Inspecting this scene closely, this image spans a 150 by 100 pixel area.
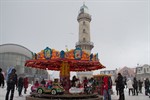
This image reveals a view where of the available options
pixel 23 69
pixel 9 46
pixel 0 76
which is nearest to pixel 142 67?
pixel 23 69

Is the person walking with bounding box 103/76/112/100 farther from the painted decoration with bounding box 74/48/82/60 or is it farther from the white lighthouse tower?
the white lighthouse tower

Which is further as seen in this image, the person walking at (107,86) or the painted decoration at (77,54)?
the painted decoration at (77,54)

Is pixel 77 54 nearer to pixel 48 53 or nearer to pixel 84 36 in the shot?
pixel 48 53

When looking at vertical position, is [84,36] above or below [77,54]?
above

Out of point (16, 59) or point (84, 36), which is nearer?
point (84, 36)

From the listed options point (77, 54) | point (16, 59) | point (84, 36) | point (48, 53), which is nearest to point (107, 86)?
point (77, 54)

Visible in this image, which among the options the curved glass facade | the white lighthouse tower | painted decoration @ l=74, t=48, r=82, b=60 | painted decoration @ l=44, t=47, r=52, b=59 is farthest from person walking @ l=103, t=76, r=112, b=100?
the curved glass facade

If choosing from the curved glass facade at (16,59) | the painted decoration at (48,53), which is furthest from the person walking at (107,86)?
the curved glass facade at (16,59)

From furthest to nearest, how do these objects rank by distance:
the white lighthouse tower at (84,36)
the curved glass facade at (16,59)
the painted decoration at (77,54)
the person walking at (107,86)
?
1. the curved glass facade at (16,59)
2. the white lighthouse tower at (84,36)
3. the painted decoration at (77,54)
4. the person walking at (107,86)

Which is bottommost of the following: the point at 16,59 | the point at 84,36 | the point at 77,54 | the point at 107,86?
the point at 107,86

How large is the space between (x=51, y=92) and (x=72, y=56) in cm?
297

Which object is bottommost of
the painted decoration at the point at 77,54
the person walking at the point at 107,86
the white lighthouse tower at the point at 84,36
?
the person walking at the point at 107,86

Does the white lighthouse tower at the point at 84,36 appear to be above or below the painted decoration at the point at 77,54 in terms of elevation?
above

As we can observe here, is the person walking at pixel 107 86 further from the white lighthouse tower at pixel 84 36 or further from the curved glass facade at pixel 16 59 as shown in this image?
the curved glass facade at pixel 16 59
